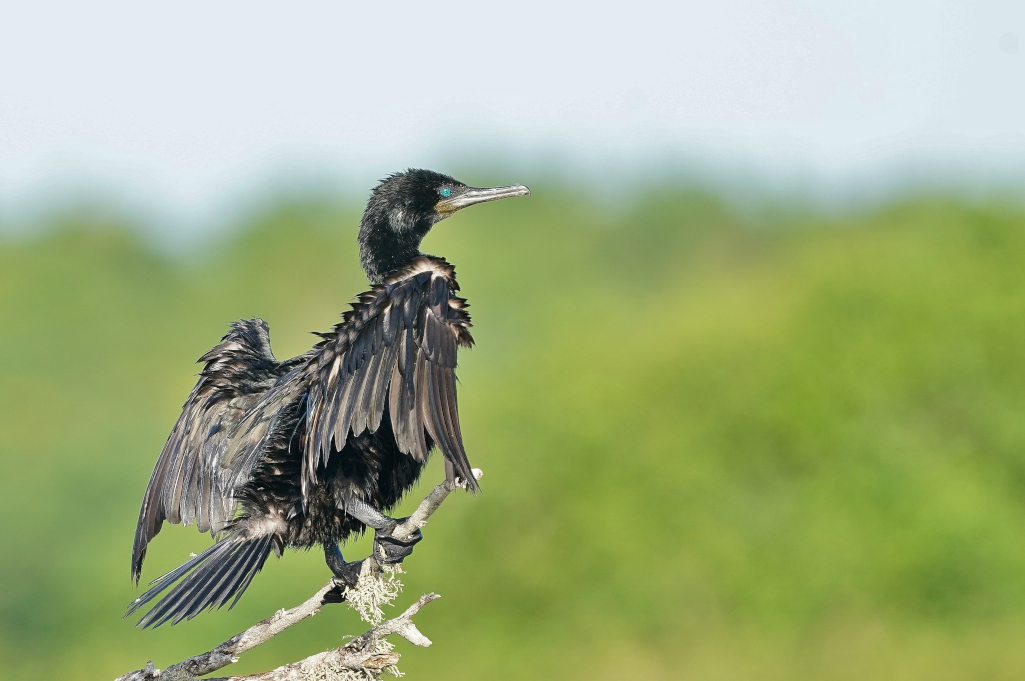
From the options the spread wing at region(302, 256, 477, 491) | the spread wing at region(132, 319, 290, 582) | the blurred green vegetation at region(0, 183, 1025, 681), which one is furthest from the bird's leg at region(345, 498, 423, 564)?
the blurred green vegetation at region(0, 183, 1025, 681)

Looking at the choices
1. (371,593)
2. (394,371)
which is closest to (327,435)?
(394,371)

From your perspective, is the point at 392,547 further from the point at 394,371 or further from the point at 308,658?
the point at 394,371

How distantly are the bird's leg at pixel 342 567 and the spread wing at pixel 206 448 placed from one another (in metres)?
0.42

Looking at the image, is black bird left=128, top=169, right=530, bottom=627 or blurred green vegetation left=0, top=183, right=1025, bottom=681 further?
blurred green vegetation left=0, top=183, right=1025, bottom=681

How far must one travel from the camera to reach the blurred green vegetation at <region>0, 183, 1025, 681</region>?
68.4 ft

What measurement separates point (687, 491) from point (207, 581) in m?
19.2

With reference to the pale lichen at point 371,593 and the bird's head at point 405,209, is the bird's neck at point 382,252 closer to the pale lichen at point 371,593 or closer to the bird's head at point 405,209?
the bird's head at point 405,209

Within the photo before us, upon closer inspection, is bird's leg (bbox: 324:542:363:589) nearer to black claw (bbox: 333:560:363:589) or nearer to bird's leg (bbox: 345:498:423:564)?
black claw (bbox: 333:560:363:589)

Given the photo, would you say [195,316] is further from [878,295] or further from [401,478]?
[401,478]

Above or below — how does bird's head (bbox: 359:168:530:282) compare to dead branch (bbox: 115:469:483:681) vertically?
above

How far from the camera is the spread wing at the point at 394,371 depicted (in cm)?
481

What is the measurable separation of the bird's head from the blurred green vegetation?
11.2 m

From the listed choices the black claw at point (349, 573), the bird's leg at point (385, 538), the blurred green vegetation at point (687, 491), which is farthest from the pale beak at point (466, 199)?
the blurred green vegetation at point (687, 491)

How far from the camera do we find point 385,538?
190 inches
